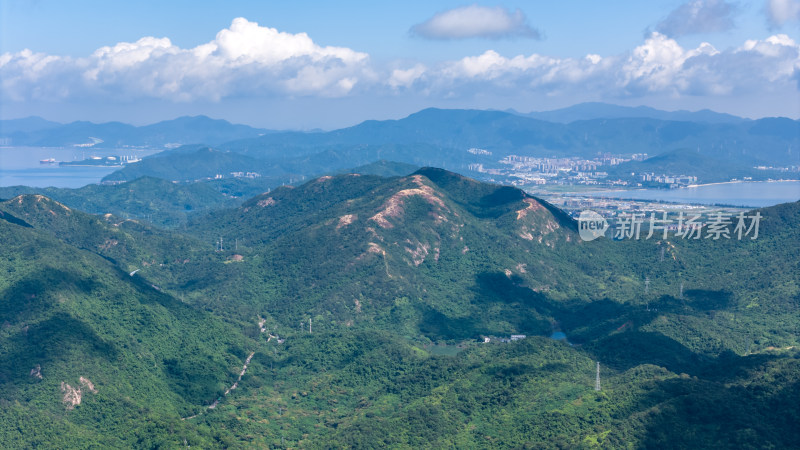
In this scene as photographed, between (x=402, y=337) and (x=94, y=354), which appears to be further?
(x=402, y=337)

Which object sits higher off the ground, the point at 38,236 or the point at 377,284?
the point at 38,236

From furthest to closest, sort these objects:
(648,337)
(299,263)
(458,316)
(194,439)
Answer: (299,263), (458,316), (648,337), (194,439)

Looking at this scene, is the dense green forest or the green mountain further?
the green mountain

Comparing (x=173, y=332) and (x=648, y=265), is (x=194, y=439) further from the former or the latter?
(x=648, y=265)

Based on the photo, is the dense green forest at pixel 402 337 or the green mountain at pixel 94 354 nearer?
the dense green forest at pixel 402 337

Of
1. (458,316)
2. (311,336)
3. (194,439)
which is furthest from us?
(458,316)

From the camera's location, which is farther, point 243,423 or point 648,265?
point 648,265

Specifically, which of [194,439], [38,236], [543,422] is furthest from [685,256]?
[38,236]

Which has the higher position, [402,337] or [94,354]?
[94,354]
